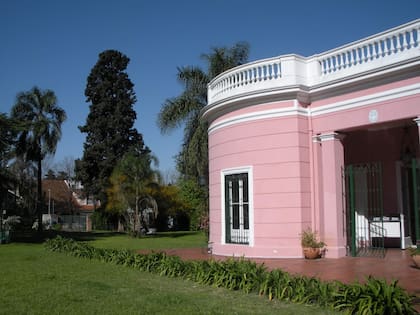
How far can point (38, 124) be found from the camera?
26906 mm

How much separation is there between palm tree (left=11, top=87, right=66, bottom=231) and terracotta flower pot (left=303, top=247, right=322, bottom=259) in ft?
62.0

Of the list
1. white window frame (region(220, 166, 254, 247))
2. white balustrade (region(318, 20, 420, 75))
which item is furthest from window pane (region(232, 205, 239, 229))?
white balustrade (region(318, 20, 420, 75))

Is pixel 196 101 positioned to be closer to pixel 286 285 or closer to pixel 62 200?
pixel 286 285

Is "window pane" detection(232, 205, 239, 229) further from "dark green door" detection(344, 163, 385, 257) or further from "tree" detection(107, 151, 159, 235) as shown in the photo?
"tree" detection(107, 151, 159, 235)

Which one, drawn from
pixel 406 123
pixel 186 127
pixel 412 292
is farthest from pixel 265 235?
pixel 186 127

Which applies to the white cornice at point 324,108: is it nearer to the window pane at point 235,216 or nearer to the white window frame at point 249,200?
the white window frame at point 249,200

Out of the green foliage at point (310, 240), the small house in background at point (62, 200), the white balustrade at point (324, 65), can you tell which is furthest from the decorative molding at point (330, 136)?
the small house in background at point (62, 200)

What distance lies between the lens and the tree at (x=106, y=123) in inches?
1377

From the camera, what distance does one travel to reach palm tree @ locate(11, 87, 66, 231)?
2700 cm

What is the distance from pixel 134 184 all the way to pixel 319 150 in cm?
1593

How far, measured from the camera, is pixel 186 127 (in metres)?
21.4

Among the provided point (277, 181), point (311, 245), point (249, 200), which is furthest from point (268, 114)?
point (311, 245)

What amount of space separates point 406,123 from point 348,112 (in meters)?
1.42

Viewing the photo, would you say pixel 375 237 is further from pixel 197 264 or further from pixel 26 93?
pixel 26 93
